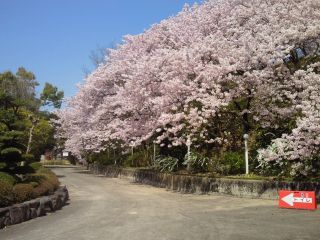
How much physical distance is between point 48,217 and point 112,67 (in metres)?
18.8

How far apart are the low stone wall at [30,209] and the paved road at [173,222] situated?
11.3 inches

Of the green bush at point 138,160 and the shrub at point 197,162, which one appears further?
the green bush at point 138,160

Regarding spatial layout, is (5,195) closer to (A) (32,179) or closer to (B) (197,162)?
(A) (32,179)

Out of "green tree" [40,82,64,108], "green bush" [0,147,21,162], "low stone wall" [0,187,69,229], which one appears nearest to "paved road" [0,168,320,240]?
"low stone wall" [0,187,69,229]

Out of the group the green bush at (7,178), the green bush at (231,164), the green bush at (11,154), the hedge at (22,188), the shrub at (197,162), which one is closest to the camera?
the hedge at (22,188)

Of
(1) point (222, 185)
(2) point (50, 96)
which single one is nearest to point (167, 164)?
(1) point (222, 185)

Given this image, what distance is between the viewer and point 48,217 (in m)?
13.5

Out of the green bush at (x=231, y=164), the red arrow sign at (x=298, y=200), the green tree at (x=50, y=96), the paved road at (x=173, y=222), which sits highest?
the green tree at (x=50, y=96)

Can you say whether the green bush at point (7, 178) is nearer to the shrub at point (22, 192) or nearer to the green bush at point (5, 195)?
the shrub at point (22, 192)

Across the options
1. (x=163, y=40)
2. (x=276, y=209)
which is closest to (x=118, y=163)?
(x=163, y=40)

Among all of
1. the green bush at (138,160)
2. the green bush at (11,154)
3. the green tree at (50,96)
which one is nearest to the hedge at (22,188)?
the green bush at (11,154)

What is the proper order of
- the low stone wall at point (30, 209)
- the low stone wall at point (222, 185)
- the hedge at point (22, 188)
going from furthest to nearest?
the low stone wall at point (222, 185) → the hedge at point (22, 188) → the low stone wall at point (30, 209)

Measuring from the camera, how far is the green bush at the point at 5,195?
12273 mm

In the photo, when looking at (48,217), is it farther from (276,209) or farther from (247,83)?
(247,83)
